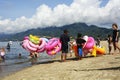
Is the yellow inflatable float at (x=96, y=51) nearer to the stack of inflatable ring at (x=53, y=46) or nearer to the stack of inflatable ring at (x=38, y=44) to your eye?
the stack of inflatable ring at (x=53, y=46)

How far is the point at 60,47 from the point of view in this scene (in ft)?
72.0

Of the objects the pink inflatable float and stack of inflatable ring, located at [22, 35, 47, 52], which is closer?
the pink inflatable float

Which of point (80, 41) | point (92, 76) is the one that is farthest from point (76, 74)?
point (80, 41)

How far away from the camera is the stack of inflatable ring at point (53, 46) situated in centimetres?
2201

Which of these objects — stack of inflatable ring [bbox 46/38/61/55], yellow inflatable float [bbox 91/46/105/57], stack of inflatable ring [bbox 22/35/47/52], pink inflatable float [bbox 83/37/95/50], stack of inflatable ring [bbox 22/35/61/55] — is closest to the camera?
pink inflatable float [bbox 83/37/95/50]

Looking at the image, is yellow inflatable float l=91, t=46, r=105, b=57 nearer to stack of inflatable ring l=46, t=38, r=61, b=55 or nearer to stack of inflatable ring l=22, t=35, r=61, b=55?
stack of inflatable ring l=46, t=38, r=61, b=55

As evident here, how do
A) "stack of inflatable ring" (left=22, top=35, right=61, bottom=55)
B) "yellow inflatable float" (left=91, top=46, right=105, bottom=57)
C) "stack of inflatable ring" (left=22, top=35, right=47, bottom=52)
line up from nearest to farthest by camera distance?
"yellow inflatable float" (left=91, top=46, right=105, bottom=57) → "stack of inflatable ring" (left=22, top=35, right=61, bottom=55) → "stack of inflatable ring" (left=22, top=35, right=47, bottom=52)

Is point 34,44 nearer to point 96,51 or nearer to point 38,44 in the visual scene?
point 38,44

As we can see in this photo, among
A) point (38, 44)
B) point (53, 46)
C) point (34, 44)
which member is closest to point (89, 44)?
point (53, 46)

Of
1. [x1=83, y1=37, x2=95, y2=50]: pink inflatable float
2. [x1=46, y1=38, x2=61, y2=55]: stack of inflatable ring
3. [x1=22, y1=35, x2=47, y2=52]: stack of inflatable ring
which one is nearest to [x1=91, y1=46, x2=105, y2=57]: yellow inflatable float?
[x1=83, y1=37, x2=95, y2=50]: pink inflatable float

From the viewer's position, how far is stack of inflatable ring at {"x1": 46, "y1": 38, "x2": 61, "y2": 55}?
72.2 feet

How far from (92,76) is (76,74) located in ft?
4.01

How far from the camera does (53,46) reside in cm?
2220

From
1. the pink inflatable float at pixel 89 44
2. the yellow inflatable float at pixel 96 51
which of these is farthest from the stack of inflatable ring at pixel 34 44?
the yellow inflatable float at pixel 96 51
